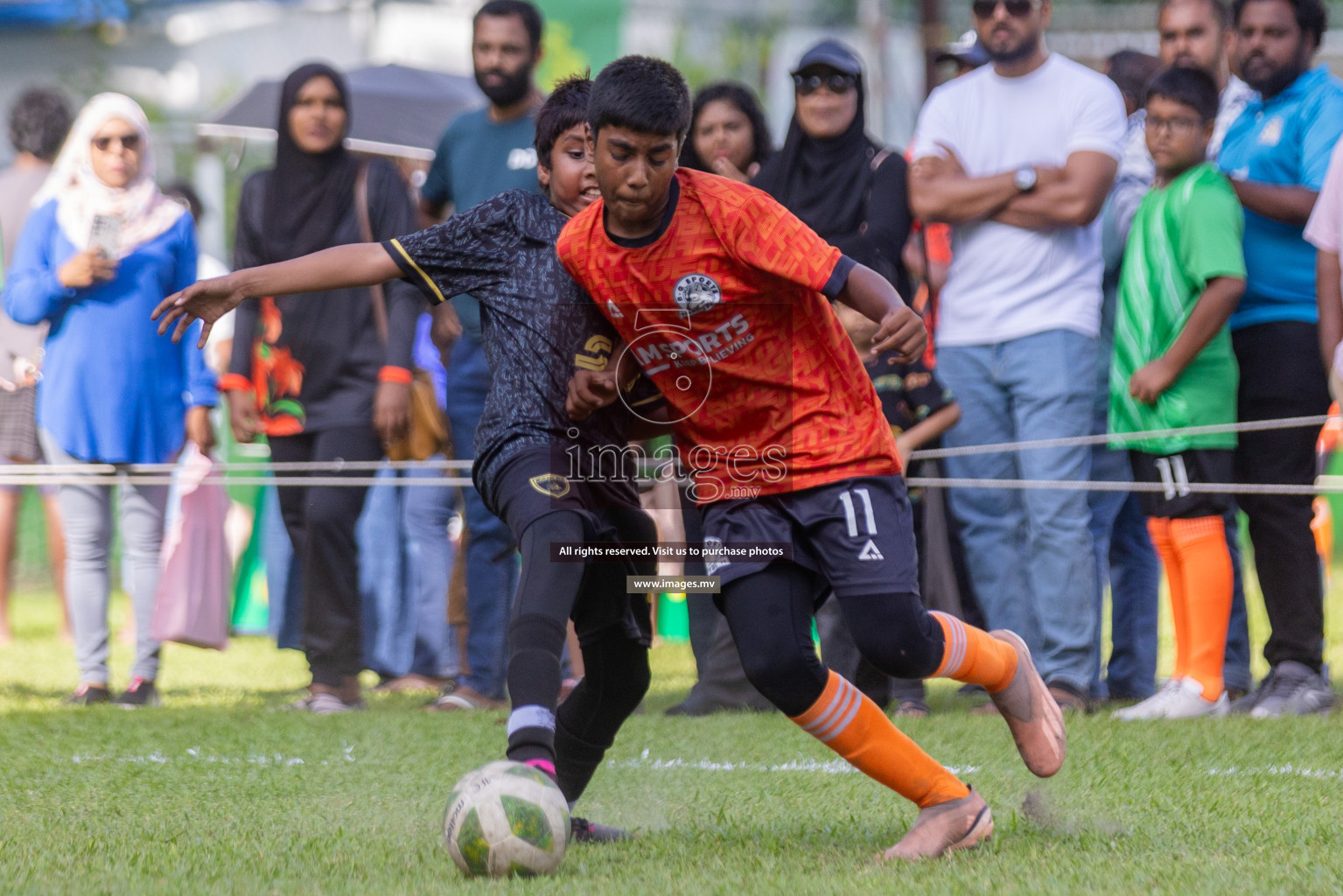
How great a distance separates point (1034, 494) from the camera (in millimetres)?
6223

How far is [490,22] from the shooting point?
22.8 ft

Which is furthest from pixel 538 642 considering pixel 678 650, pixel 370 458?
pixel 678 650

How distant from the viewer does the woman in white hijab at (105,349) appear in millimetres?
6820

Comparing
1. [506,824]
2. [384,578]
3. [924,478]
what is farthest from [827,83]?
[506,824]

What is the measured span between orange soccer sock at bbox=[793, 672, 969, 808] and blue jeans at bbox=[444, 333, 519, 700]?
313 centimetres

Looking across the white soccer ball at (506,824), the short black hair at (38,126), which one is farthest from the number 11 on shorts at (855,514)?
the short black hair at (38,126)

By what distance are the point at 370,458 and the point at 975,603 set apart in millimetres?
2625

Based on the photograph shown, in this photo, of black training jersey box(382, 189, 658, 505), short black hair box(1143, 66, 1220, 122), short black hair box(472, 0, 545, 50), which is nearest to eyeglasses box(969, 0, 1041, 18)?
short black hair box(1143, 66, 1220, 122)

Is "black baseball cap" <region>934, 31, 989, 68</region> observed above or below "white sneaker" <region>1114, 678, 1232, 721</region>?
above

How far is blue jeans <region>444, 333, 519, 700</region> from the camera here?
22.1 feet

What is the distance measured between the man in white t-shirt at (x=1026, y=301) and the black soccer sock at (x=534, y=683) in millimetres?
3016

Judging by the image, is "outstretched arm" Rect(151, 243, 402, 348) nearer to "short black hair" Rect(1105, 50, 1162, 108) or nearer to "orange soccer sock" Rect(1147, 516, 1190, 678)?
"orange soccer sock" Rect(1147, 516, 1190, 678)

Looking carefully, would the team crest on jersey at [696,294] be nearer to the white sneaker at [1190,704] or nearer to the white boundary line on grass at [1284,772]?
the white boundary line on grass at [1284,772]

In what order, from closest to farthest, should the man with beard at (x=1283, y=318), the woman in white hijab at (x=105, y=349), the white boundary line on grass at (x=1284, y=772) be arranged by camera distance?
1. the white boundary line on grass at (x=1284, y=772)
2. the man with beard at (x=1283, y=318)
3. the woman in white hijab at (x=105, y=349)
